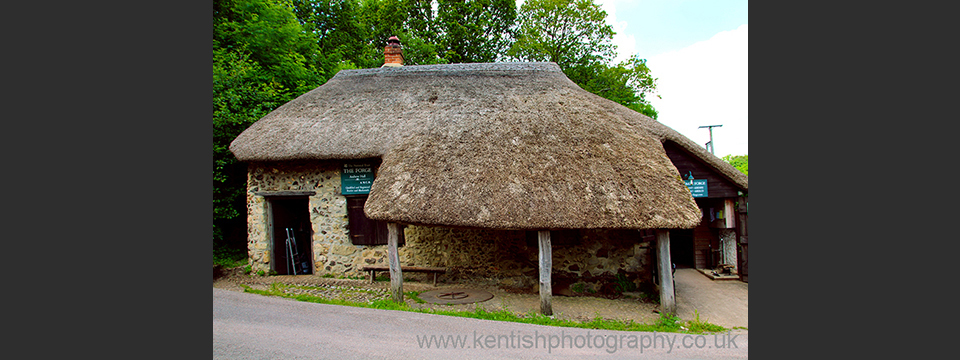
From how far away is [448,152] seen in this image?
646 centimetres

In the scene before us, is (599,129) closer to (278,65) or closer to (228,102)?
(228,102)

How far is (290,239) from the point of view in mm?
8562

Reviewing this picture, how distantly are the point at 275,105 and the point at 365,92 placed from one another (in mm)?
2324

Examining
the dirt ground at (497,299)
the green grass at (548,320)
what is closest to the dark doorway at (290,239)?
the dirt ground at (497,299)

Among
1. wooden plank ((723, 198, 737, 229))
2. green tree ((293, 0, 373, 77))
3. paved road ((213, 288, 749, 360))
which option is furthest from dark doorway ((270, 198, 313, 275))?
wooden plank ((723, 198, 737, 229))

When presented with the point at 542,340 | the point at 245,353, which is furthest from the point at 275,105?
the point at 542,340

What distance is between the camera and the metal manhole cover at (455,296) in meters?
6.48

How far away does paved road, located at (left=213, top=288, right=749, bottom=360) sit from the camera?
3.79 metres

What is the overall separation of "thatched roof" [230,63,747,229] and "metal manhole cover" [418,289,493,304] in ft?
5.25

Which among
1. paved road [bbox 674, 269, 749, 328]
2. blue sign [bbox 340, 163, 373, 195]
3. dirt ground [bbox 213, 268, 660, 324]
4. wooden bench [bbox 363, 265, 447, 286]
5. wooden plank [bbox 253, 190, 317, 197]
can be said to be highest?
blue sign [bbox 340, 163, 373, 195]

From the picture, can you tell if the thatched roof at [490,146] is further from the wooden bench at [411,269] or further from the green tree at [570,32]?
the green tree at [570,32]

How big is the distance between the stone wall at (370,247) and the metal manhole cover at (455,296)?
74cm

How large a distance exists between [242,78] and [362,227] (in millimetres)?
4552

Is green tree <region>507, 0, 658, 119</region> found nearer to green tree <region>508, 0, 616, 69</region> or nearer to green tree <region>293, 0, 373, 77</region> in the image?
green tree <region>508, 0, 616, 69</region>
